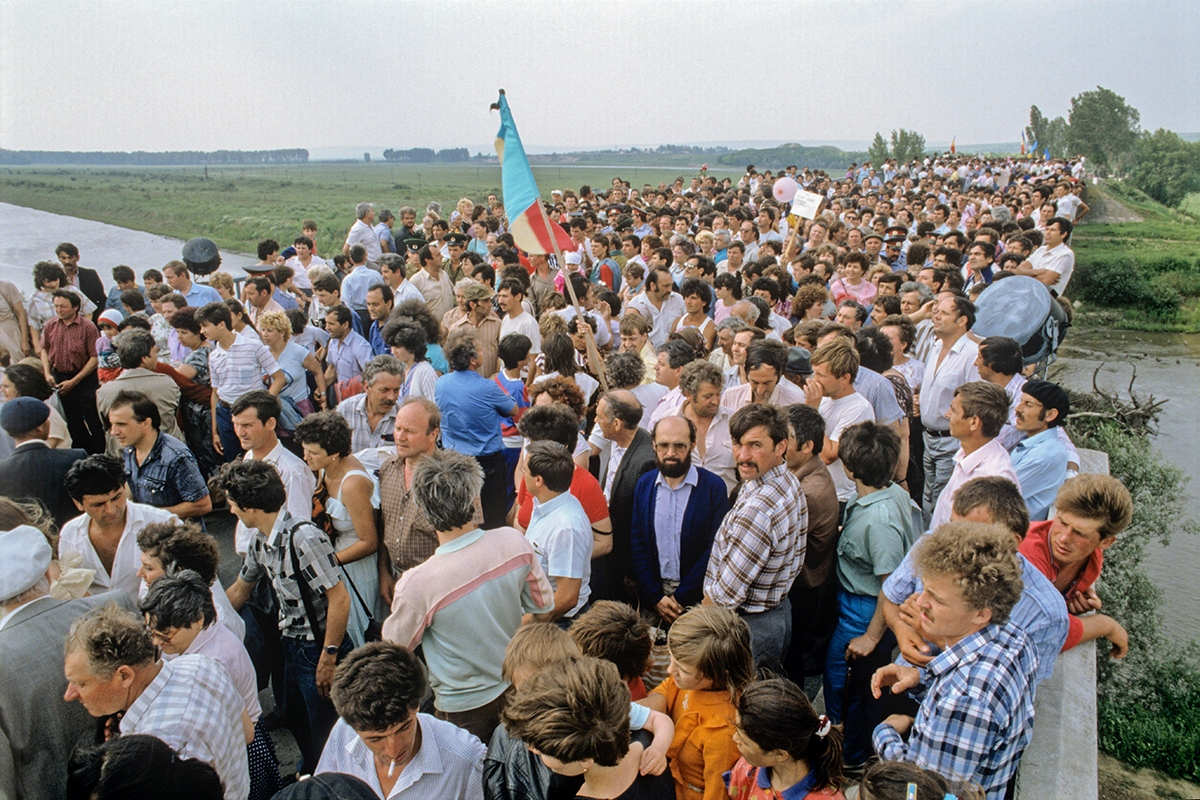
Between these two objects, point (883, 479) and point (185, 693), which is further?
point (883, 479)

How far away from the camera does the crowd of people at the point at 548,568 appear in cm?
223

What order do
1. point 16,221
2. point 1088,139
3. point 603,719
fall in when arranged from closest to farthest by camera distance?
point 603,719, point 16,221, point 1088,139

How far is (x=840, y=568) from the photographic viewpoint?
363 cm

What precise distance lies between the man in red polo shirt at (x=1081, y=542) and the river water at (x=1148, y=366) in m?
5.29

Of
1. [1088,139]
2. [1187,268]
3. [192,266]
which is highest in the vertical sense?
[1088,139]

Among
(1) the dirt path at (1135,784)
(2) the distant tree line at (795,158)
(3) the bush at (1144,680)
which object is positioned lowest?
(1) the dirt path at (1135,784)

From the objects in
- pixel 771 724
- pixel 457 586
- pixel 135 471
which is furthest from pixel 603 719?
pixel 135 471

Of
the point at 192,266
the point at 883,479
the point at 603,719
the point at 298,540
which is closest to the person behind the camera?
the point at 603,719

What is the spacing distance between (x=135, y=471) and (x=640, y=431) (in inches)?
132

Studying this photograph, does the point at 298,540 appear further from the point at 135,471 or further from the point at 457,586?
the point at 135,471

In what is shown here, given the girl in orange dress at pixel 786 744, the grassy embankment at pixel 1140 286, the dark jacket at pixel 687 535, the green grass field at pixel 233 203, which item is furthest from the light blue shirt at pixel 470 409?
the green grass field at pixel 233 203

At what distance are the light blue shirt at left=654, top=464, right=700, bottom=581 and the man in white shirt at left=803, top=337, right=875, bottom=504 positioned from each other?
1.09 metres

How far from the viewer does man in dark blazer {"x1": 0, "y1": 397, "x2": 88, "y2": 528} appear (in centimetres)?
440

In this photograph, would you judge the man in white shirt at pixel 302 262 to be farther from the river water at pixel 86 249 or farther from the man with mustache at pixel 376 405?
the man with mustache at pixel 376 405
